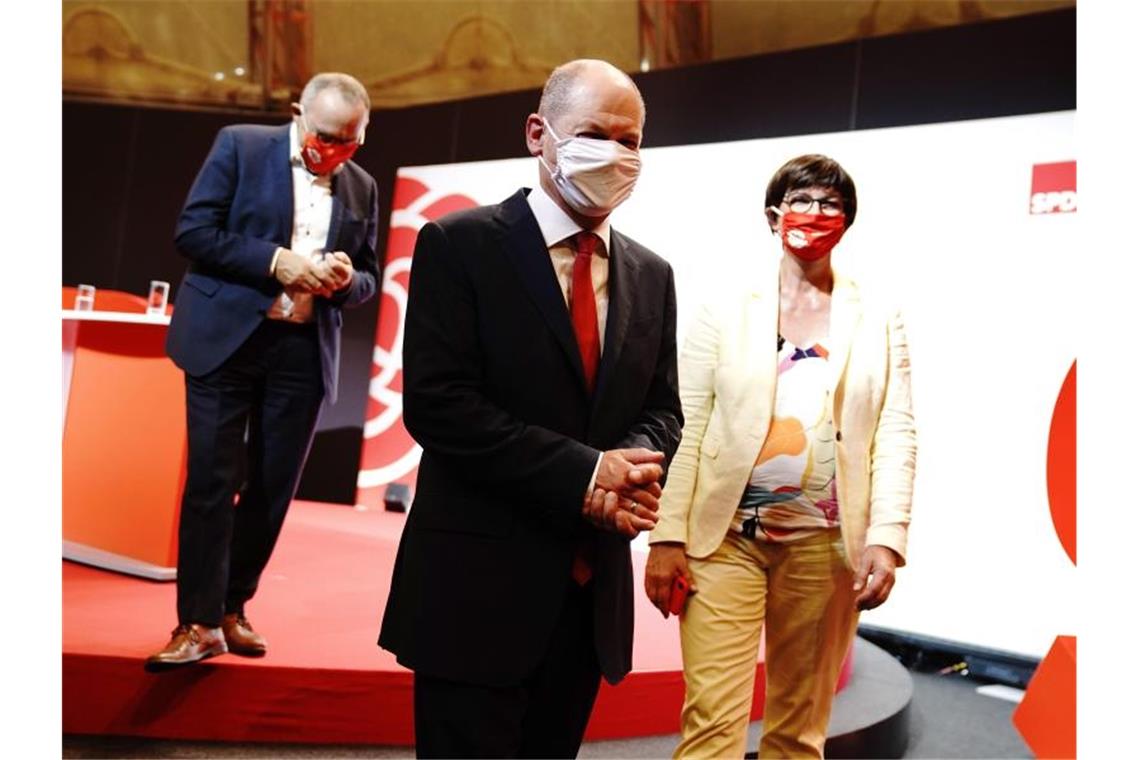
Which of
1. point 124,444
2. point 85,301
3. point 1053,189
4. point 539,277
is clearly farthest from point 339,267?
point 1053,189

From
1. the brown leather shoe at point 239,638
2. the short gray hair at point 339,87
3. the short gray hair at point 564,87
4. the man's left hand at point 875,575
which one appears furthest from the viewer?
the brown leather shoe at point 239,638

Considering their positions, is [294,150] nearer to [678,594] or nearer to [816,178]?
[816,178]

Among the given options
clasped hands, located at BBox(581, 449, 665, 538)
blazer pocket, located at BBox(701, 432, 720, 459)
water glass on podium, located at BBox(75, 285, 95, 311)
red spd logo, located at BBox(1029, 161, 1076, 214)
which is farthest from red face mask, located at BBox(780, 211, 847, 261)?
water glass on podium, located at BBox(75, 285, 95, 311)

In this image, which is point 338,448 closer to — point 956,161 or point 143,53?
point 143,53

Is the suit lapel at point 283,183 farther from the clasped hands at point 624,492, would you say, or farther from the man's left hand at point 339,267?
the clasped hands at point 624,492

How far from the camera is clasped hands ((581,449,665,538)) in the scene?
172 cm

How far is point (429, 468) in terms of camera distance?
1813 mm

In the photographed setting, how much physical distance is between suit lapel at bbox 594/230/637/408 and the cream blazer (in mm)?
658

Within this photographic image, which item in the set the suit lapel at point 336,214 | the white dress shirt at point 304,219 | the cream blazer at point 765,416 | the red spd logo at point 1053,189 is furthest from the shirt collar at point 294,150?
the red spd logo at point 1053,189

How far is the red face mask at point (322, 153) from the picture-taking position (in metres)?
2.97

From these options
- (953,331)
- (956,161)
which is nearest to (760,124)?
(956,161)

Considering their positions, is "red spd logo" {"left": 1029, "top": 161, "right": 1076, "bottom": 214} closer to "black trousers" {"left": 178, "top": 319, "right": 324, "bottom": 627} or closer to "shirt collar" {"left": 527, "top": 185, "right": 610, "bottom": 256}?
"black trousers" {"left": 178, "top": 319, "right": 324, "bottom": 627}

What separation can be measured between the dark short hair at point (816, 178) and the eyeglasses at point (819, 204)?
2 centimetres

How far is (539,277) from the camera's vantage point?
5.87 feet
